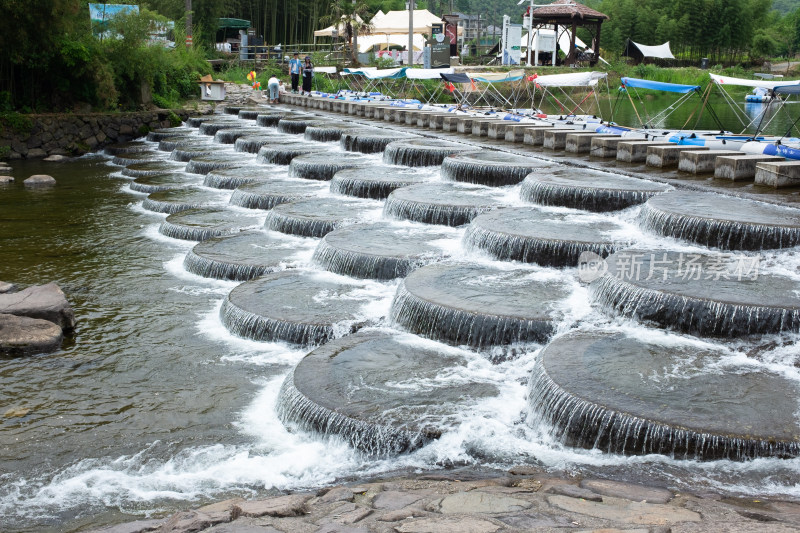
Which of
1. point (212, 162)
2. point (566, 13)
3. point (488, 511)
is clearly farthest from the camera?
point (566, 13)

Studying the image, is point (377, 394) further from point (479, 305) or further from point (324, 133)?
point (324, 133)

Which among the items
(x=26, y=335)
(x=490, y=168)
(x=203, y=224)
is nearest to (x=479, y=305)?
(x=26, y=335)

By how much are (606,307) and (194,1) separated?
5194 centimetres

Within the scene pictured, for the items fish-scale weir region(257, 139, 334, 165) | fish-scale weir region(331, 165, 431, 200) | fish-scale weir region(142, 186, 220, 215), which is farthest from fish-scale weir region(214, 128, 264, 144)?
fish-scale weir region(331, 165, 431, 200)

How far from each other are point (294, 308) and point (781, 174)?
8.72 m

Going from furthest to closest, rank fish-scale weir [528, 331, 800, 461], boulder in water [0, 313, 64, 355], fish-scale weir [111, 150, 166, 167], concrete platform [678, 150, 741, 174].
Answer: fish-scale weir [111, 150, 166, 167] → concrete platform [678, 150, 741, 174] → boulder in water [0, 313, 64, 355] → fish-scale weir [528, 331, 800, 461]

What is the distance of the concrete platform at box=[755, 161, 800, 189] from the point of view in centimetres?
1363

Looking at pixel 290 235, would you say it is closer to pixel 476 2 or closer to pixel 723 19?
pixel 723 19

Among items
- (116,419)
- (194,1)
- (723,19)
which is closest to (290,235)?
(116,419)

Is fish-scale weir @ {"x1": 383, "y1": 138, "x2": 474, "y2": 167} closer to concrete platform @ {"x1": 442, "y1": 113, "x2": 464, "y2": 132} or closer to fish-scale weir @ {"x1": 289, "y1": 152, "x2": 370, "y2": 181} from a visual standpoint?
fish-scale weir @ {"x1": 289, "y1": 152, "x2": 370, "y2": 181}

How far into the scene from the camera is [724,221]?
434 inches

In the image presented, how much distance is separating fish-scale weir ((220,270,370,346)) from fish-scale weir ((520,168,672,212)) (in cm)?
442

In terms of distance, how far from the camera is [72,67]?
95.4ft

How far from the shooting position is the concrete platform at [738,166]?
14.4 m
